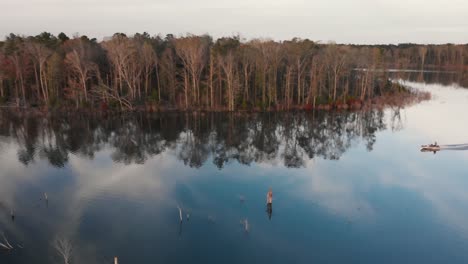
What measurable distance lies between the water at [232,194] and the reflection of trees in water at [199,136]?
0.93ft

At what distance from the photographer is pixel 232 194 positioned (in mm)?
27766

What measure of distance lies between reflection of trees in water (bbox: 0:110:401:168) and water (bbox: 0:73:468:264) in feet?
0.93

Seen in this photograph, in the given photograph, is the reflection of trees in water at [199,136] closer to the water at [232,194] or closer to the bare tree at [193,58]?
the water at [232,194]

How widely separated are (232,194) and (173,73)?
122 feet

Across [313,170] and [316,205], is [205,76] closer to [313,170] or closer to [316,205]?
[313,170]

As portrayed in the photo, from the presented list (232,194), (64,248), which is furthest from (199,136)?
(64,248)

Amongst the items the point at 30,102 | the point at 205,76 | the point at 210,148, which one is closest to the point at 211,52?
the point at 205,76

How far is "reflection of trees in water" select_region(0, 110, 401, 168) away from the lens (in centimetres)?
3753

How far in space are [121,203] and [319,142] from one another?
24.7 meters

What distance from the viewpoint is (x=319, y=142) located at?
141 feet

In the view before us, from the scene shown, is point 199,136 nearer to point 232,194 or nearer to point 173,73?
point 232,194

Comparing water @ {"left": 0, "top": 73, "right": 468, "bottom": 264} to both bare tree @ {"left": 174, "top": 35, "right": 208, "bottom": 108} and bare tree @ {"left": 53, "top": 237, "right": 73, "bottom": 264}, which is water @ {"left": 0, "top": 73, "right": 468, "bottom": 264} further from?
bare tree @ {"left": 174, "top": 35, "right": 208, "bottom": 108}

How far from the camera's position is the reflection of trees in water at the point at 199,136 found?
37.5 m

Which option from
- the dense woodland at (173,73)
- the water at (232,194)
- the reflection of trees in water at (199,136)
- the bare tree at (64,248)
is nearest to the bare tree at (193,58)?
the dense woodland at (173,73)
